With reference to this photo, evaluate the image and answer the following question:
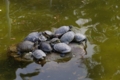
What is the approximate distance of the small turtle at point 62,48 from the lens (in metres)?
A: 3.24

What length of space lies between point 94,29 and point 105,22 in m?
0.36

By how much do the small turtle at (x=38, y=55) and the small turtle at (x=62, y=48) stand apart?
23 centimetres

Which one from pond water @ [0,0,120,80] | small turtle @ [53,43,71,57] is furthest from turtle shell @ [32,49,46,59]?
small turtle @ [53,43,71,57]

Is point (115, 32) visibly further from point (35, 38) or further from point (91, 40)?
point (35, 38)

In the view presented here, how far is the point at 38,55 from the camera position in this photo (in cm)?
315

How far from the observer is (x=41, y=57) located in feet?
10.3

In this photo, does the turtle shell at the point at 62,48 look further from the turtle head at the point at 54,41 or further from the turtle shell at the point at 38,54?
the turtle shell at the point at 38,54

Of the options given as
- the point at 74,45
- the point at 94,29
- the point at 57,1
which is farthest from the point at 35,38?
the point at 57,1

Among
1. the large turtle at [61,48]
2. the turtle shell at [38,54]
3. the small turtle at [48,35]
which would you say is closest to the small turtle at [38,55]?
the turtle shell at [38,54]

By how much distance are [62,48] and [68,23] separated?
4.22ft

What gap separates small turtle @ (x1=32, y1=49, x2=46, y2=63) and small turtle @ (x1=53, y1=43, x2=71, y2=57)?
0.23m

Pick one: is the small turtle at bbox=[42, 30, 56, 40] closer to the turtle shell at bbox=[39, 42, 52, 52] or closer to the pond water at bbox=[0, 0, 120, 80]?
the turtle shell at bbox=[39, 42, 52, 52]

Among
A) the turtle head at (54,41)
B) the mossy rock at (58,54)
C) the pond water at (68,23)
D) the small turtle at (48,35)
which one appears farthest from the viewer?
the small turtle at (48,35)

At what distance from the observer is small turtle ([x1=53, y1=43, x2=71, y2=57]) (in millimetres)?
3236
